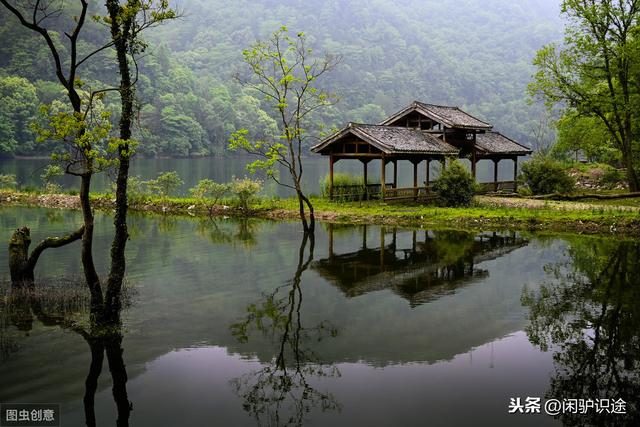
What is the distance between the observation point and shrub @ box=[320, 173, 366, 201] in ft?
110

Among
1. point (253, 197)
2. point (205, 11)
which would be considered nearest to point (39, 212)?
point (253, 197)


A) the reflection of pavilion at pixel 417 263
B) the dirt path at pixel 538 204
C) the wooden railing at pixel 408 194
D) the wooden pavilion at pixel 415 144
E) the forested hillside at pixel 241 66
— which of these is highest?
the forested hillside at pixel 241 66

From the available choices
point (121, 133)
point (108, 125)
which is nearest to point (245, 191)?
point (108, 125)

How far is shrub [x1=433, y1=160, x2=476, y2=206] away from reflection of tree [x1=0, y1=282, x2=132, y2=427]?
2068 cm

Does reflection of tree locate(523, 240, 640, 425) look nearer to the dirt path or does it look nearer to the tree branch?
the tree branch

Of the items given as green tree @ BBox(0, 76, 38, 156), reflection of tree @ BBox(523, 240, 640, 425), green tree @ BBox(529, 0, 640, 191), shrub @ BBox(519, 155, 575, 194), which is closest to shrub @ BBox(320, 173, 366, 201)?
shrub @ BBox(519, 155, 575, 194)

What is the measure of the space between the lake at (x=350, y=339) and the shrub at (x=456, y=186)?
11.1 metres

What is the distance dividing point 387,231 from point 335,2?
18682 centimetres

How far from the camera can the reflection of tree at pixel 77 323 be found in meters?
9.30

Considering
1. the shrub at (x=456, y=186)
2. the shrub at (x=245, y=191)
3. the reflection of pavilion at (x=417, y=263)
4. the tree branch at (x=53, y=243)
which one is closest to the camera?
the tree branch at (x=53, y=243)

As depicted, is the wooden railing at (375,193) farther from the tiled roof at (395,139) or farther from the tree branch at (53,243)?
the tree branch at (53,243)

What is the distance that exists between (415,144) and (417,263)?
15.0 m

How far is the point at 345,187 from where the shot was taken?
33.9 m

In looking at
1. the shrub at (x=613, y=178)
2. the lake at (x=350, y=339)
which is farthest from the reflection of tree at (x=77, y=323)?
the shrub at (x=613, y=178)
